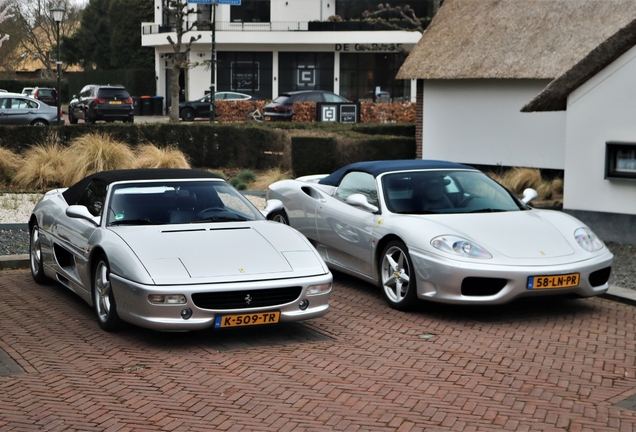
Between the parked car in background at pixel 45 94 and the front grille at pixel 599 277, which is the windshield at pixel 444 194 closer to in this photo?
the front grille at pixel 599 277

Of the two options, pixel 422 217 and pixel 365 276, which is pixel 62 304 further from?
pixel 422 217

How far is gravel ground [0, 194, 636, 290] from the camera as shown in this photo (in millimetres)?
10266

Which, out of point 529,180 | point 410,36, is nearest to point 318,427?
point 529,180

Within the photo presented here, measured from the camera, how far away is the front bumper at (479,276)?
25.6ft

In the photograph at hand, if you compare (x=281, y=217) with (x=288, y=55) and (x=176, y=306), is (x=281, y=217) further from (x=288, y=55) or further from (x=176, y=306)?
(x=288, y=55)

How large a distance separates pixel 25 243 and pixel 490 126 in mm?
12153

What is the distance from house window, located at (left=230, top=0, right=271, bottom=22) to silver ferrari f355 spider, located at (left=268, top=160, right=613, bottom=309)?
1927 inches

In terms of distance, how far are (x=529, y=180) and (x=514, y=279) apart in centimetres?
1075

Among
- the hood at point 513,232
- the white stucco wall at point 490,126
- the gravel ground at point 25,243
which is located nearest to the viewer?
the hood at point 513,232

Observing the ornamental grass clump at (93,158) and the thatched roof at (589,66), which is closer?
the thatched roof at (589,66)

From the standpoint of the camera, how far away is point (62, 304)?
28.1ft

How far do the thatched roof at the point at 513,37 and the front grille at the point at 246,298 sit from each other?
1260cm

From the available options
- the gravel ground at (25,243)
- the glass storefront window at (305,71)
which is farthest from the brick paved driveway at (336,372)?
the glass storefront window at (305,71)

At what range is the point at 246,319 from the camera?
686 centimetres
